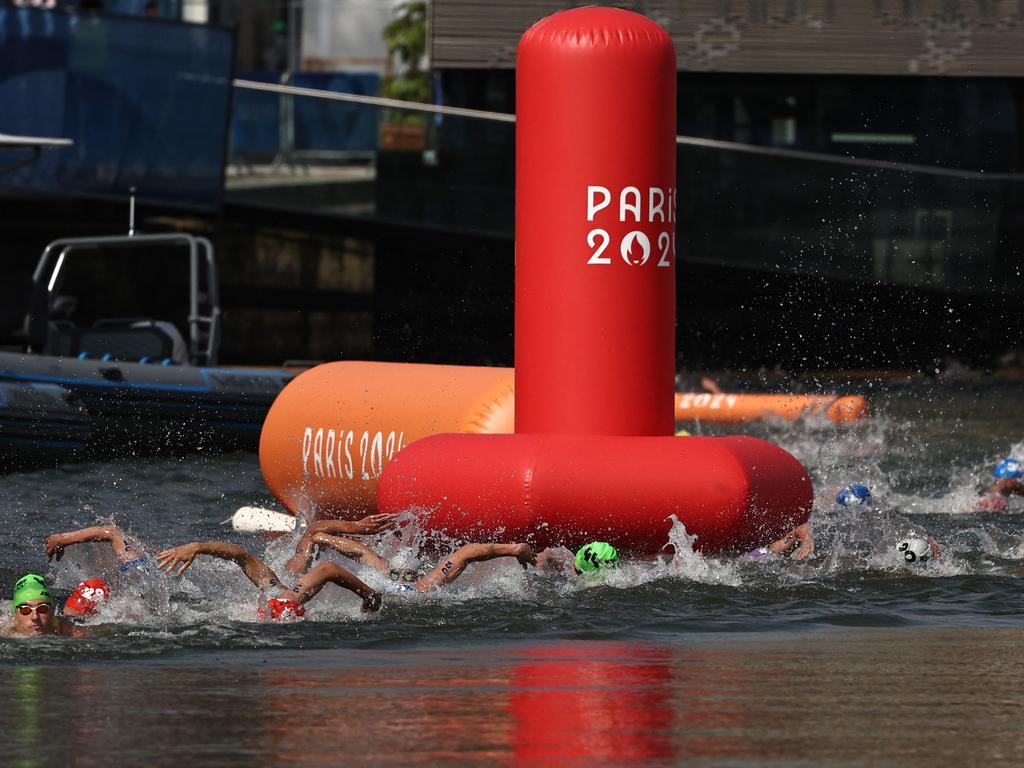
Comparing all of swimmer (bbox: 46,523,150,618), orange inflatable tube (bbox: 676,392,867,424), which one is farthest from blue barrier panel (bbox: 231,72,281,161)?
swimmer (bbox: 46,523,150,618)

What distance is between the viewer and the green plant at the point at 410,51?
33688 mm

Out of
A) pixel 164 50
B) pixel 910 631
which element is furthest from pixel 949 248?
pixel 910 631

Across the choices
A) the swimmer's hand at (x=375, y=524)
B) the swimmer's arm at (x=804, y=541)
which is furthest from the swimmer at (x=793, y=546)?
the swimmer's hand at (x=375, y=524)

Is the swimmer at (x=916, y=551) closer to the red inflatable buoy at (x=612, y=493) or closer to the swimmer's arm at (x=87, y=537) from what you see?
the red inflatable buoy at (x=612, y=493)

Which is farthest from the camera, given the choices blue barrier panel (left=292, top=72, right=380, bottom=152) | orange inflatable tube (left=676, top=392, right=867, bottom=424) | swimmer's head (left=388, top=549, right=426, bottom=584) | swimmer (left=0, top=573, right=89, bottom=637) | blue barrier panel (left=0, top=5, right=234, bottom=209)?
blue barrier panel (left=292, top=72, right=380, bottom=152)

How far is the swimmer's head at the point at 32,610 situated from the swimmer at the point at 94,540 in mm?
462

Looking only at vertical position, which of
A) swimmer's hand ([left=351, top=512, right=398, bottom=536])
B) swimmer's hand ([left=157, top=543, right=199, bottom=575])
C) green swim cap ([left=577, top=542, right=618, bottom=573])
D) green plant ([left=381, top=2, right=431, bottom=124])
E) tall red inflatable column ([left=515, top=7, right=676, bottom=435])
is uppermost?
green plant ([left=381, top=2, right=431, bottom=124])

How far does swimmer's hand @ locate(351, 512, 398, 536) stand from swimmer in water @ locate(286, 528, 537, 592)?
89 mm

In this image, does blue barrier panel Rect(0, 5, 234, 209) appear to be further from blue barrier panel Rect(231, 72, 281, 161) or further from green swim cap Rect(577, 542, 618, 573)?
green swim cap Rect(577, 542, 618, 573)

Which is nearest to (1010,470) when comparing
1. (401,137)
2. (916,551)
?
(916,551)

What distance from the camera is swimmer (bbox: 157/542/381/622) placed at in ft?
30.2

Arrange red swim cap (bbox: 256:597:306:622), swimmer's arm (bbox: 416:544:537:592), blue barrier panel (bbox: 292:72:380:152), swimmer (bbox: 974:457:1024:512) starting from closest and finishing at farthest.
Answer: red swim cap (bbox: 256:597:306:622) < swimmer's arm (bbox: 416:544:537:592) < swimmer (bbox: 974:457:1024:512) < blue barrier panel (bbox: 292:72:380:152)

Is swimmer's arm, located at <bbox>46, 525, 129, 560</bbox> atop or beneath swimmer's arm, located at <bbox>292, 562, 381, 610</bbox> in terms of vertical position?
atop

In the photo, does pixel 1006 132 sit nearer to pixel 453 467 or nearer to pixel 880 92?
pixel 880 92
